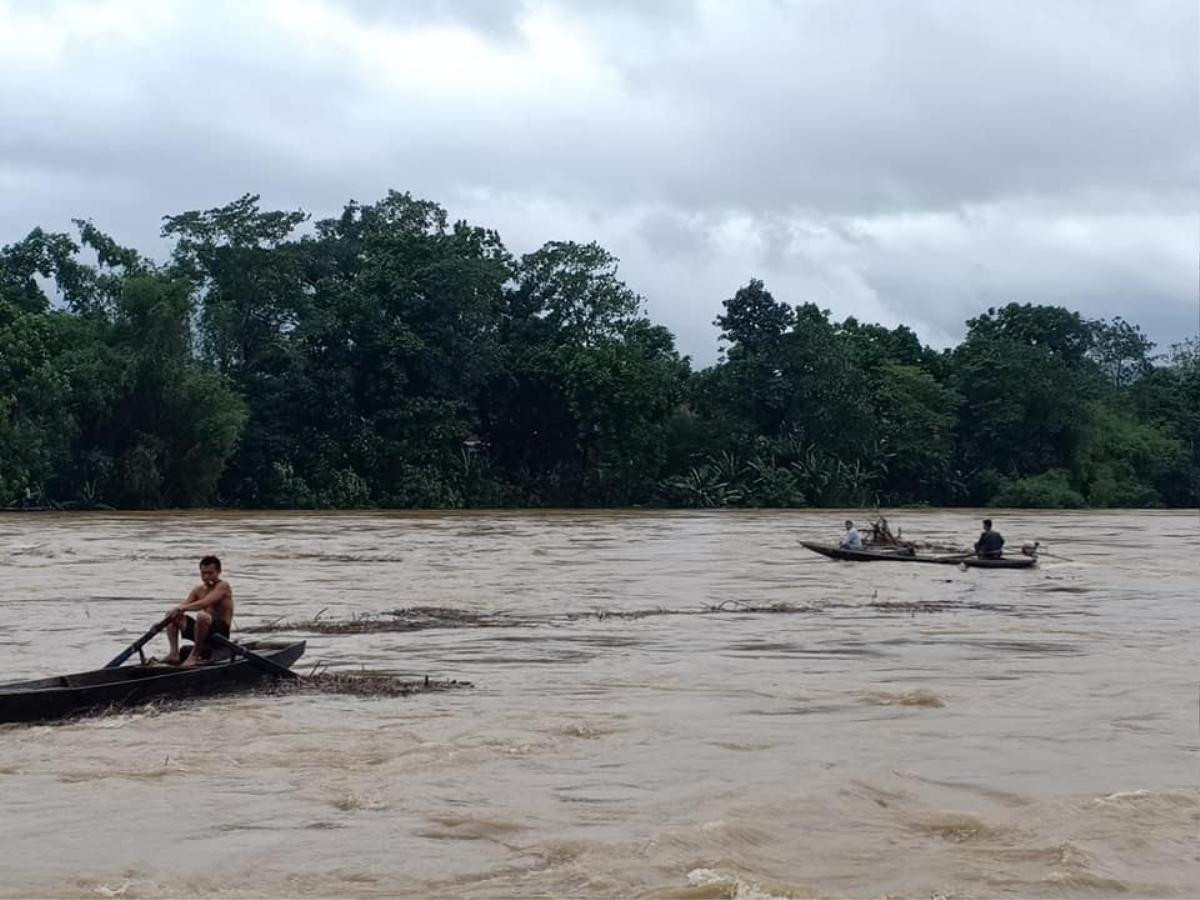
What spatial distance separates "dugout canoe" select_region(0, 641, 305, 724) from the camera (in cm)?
1030

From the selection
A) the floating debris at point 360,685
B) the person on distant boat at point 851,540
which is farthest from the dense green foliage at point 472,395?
the floating debris at point 360,685

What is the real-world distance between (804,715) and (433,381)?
38.9 metres

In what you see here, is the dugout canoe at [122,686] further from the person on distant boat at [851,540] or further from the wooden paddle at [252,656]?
the person on distant boat at [851,540]

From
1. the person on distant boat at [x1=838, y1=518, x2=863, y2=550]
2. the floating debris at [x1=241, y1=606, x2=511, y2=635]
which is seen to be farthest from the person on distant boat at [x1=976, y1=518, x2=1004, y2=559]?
the floating debris at [x1=241, y1=606, x2=511, y2=635]

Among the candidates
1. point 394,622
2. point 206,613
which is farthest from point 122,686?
point 394,622

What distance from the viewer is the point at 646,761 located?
983 cm

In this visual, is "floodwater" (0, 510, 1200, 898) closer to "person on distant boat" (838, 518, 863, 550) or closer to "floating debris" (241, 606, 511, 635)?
"floating debris" (241, 606, 511, 635)

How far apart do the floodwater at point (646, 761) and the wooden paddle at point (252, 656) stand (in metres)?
0.40

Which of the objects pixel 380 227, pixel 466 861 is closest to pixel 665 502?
pixel 380 227

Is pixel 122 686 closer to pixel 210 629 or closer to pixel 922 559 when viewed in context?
pixel 210 629

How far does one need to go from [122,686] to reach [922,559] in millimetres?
16446

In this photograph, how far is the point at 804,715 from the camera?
37.6 ft

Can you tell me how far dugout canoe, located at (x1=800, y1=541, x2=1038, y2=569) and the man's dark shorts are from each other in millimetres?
15143

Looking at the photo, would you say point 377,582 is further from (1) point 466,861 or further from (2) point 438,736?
(1) point 466,861
